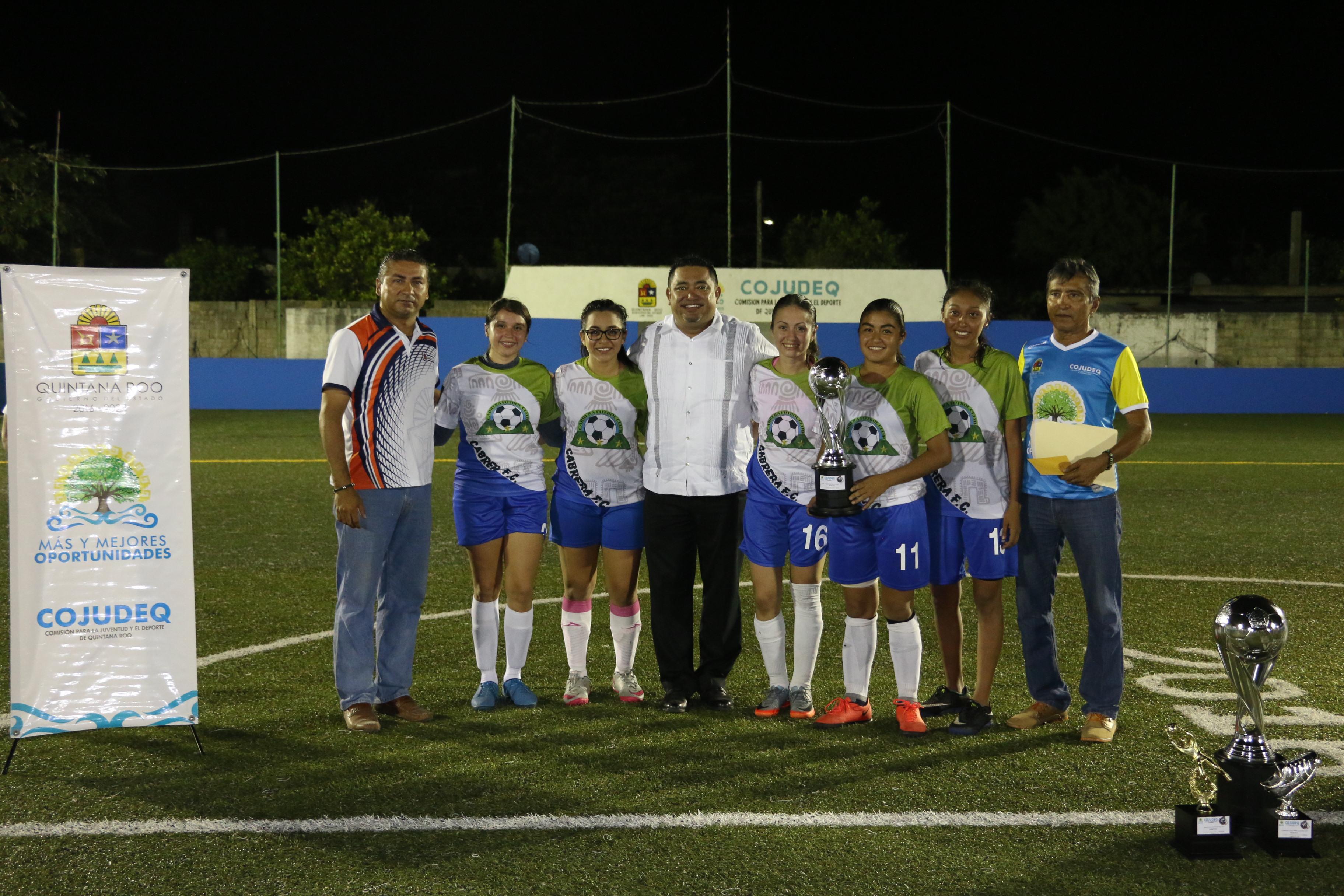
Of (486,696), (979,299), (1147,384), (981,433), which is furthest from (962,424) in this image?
(1147,384)

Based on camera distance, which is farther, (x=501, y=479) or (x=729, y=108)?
(x=729, y=108)

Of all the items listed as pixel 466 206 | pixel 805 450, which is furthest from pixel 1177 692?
pixel 466 206

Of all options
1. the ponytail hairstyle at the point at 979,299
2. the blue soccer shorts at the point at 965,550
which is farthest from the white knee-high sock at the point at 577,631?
the ponytail hairstyle at the point at 979,299

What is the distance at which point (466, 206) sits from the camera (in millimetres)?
54781

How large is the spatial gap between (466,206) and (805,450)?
52.1 meters

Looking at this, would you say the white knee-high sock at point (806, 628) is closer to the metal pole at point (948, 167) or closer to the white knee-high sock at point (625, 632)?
the white knee-high sock at point (625, 632)

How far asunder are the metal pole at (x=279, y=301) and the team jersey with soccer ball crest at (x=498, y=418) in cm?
2094

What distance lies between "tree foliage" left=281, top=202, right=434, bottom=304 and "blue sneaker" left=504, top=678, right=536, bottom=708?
103 feet

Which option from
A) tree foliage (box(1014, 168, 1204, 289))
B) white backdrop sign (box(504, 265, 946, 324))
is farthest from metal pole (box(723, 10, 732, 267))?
tree foliage (box(1014, 168, 1204, 289))

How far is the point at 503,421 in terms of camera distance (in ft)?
16.6

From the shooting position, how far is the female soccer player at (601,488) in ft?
16.6

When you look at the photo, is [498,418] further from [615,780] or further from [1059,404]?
[1059,404]

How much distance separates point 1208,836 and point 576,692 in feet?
8.04

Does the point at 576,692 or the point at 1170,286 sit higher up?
the point at 1170,286
